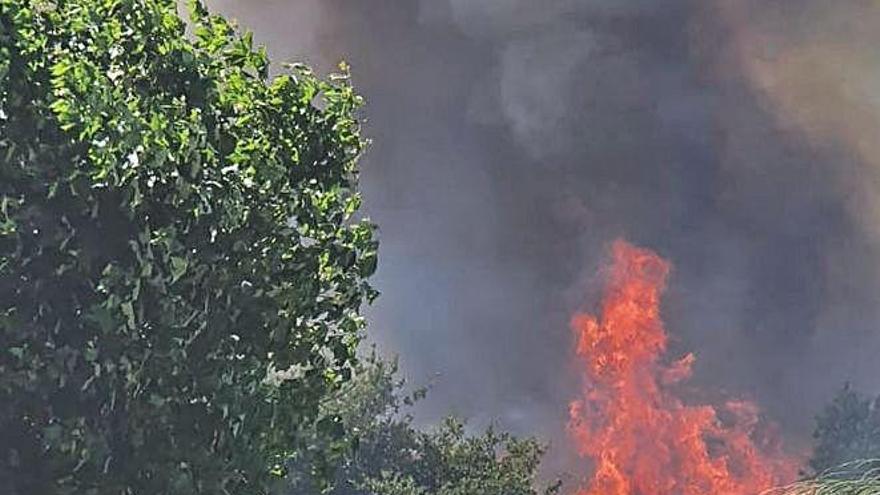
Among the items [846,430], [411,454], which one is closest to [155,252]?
[411,454]

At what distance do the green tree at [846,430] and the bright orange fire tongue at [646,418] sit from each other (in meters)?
4.17

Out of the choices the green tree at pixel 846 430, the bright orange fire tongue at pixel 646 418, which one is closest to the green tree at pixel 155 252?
the green tree at pixel 846 430

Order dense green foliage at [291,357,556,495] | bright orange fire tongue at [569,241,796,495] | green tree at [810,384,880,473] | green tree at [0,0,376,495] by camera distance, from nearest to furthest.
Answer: green tree at [0,0,376,495], dense green foliage at [291,357,556,495], green tree at [810,384,880,473], bright orange fire tongue at [569,241,796,495]

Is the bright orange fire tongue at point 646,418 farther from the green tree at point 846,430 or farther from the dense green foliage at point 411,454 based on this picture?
the dense green foliage at point 411,454

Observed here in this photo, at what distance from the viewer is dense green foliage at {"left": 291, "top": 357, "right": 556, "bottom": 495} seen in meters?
55.0

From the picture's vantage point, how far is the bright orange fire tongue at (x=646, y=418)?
76.8 meters

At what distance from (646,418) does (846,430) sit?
12.9 metres

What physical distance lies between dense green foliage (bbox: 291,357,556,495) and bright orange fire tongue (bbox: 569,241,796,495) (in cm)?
1865

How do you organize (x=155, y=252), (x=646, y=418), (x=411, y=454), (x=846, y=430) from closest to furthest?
(x=155, y=252) < (x=411, y=454) < (x=846, y=430) < (x=646, y=418)

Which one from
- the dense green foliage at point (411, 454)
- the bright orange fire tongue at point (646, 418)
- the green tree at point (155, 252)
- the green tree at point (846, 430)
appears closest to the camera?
the green tree at point (155, 252)

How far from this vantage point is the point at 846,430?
7100 cm

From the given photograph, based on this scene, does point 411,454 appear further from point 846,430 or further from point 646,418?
point 846,430

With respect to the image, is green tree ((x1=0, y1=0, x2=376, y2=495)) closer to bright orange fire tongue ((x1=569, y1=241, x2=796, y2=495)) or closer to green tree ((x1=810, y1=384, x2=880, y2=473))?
green tree ((x1=810, y1=384, x2=880, y2=473))

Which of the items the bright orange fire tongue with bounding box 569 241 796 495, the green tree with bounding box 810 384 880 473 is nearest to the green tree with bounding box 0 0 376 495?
the green tree with bounding box 810 384 880 473
